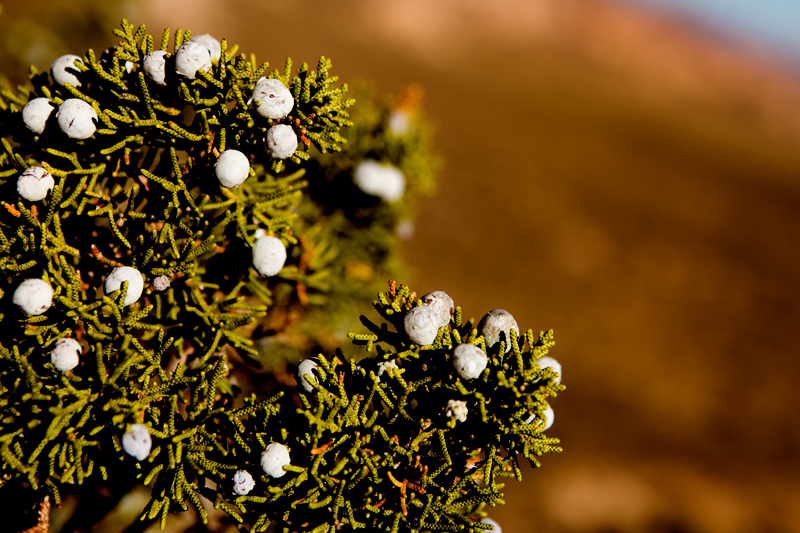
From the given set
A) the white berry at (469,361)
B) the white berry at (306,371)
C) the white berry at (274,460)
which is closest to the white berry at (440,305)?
the white berry at (469,361)

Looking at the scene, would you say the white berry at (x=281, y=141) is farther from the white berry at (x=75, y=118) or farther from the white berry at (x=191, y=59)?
the white berry at (x=75, y=118)

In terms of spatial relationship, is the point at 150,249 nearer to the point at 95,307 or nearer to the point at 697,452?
the point at 95,307

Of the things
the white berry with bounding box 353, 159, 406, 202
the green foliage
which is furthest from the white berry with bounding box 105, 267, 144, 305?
the white berry with bounding box 353, 159, 406, 202

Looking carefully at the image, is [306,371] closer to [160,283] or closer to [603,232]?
[160,283]

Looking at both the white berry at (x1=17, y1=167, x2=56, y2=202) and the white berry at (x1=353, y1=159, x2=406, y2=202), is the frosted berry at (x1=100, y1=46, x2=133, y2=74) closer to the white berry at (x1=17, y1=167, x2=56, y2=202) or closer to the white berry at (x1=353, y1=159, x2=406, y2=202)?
the white berry at (x1=17, y1=167, x2=56, y2=202)

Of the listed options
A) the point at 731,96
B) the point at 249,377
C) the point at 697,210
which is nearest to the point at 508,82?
the point at 697,210

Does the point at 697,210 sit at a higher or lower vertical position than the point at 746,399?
higher
